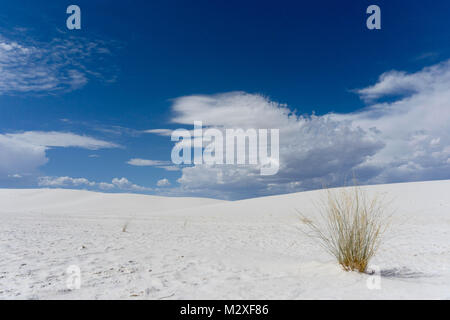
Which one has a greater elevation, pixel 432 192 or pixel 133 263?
pixel 432 192

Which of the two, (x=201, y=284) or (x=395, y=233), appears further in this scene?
(x=395, y=233)

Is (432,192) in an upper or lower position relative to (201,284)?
upper

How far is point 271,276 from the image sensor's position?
16.2 ft

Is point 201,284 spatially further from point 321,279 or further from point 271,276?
point 321,279

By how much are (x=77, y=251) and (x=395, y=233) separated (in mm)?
10047
